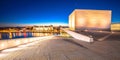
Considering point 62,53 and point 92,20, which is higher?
point 92,20

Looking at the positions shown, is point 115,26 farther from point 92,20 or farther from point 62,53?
point 62,53

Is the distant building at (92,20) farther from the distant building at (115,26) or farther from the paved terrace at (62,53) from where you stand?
the paved terrace at (62,53)

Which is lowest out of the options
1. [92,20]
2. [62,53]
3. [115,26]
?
[62,53]

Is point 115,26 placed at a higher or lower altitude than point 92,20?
lower

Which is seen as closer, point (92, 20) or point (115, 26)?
point (92, 20)

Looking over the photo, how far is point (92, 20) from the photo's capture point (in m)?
41.4

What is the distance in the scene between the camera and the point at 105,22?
41.7m

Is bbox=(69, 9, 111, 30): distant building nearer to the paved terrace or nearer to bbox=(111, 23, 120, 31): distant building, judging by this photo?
bbox=(111, 23, 120, 31): distant building

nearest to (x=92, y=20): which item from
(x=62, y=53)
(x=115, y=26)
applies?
(x=115, y=26)

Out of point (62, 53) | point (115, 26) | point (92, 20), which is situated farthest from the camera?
point (115, 26)

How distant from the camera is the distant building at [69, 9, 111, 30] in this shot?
40.8m

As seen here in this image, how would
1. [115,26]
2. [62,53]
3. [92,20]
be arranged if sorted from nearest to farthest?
[62,53] → [92,20] → [115,26]

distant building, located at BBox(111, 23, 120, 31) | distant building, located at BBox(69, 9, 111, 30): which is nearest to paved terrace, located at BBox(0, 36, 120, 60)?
distant building, located at BBox(69, 9, 111, 30)

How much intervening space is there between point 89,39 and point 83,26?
3208 cm
